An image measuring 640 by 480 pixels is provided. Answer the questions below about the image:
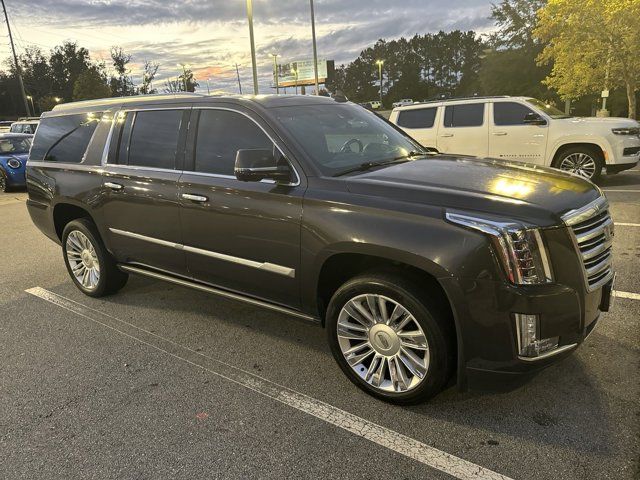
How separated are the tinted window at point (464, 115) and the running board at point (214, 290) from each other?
25.9ft

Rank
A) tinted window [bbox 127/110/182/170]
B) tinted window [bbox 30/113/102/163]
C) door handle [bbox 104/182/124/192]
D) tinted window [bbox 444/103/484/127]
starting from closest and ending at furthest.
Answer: tinted window [bbox 127/110/182/170] → door handle [bbox 104/182/124/192] → tinted window [bbox 30/113/102/163] → tinted window [bbox 444/103/484/127]

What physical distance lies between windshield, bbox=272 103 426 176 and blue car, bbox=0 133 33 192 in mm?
12531

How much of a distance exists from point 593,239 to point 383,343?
1306mm

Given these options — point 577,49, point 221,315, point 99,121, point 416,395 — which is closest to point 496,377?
point 416,395

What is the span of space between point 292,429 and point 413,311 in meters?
0.94

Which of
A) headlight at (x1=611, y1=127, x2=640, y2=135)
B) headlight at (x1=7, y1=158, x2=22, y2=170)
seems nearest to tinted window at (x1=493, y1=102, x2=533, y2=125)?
headlight at (x1=611, y1=127, x2=640, y2=135)

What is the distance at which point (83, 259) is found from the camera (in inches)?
195

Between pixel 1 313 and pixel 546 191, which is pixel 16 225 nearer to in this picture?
pixel 1 313

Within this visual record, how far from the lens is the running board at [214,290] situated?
3.36m

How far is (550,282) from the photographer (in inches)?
96.8

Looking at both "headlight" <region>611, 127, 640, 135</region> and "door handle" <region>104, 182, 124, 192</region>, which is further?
"headlight" <region>611, 127, 640, 135</region>

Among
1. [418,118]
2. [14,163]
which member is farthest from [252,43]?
[418,118]

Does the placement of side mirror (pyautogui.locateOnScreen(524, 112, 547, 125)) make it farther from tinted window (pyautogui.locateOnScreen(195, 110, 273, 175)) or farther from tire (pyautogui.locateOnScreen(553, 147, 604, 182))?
tinted window (pyautogui.locateOnScreen(195, 110, 273, 175))

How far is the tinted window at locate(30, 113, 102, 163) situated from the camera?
184 inches
